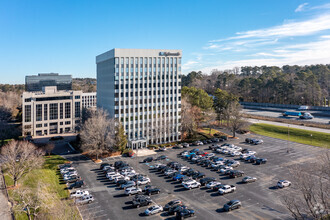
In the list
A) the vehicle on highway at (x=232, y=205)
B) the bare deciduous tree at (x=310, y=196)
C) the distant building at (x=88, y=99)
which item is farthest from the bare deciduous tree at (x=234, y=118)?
the distant building at (x=88, y=99)

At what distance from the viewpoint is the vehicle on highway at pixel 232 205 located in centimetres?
3628

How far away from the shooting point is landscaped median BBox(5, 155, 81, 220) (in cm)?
3167

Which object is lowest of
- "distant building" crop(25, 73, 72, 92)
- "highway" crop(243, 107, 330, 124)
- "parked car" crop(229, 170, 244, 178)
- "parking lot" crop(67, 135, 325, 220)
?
"parking lot" crop(67, 135, 325, 220)

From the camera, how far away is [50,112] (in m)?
103

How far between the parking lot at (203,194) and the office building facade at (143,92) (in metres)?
14.3

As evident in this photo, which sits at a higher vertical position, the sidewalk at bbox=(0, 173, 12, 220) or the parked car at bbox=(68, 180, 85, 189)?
the parked car at bbox=(68, 180, 85, 189)

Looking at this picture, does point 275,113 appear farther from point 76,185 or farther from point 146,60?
point 76,185

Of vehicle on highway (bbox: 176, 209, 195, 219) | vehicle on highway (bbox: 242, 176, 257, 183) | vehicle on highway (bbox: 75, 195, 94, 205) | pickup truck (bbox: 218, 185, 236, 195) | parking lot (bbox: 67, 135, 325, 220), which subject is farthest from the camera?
vehicle on highway (bbox: 242, 176, 257, 183)

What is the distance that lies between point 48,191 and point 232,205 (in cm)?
3201

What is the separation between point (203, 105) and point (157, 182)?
169 feet

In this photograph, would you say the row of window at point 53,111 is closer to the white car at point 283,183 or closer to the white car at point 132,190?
the white car at point 132,190

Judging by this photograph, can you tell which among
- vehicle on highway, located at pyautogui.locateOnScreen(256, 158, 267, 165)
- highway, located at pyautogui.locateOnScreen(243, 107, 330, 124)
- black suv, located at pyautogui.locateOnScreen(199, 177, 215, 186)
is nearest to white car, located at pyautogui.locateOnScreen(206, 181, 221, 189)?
black suv, located at pyautogui.locateOnScreen(199, 177, 215, 186)

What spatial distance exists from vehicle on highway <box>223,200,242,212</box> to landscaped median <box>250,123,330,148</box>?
50067mm

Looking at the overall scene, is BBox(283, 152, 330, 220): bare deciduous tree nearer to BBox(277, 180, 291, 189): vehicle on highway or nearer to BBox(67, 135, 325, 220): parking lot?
BBox(277, 180, 291, 189): vehicle on highway
